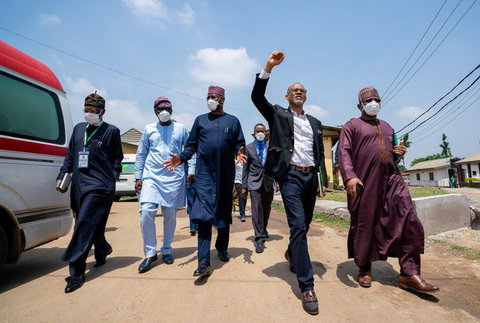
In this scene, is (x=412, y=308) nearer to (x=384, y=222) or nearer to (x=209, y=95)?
(x=384, y=222)

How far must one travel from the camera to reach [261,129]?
17.0 feet

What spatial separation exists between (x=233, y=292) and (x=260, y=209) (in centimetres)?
190

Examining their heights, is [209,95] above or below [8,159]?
above

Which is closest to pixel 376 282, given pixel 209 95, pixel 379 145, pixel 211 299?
pixel 379 145

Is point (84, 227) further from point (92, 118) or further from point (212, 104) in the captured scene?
point (212, 104)

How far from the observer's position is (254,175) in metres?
4.77

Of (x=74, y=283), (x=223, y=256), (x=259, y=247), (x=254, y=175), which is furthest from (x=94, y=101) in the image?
(x=259, y=247)

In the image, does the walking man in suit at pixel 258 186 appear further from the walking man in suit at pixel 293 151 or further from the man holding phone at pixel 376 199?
the man holding phone at pixel 376 199

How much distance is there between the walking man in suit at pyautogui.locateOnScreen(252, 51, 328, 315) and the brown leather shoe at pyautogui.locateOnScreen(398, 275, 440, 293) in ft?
3.31

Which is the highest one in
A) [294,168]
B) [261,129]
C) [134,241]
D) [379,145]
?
[261,129]

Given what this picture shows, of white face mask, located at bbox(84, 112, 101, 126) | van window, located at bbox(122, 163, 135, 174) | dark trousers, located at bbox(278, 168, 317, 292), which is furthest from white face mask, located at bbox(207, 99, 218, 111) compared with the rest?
van window, located at bbox(122, 163, 135, 174)

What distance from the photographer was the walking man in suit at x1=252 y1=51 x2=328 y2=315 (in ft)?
8.54

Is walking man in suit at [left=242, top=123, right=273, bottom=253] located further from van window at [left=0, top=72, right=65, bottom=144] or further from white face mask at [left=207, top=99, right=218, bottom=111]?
van window at [left=0, top=72, right=65, bottom=144]

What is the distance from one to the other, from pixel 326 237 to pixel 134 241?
344 cm
